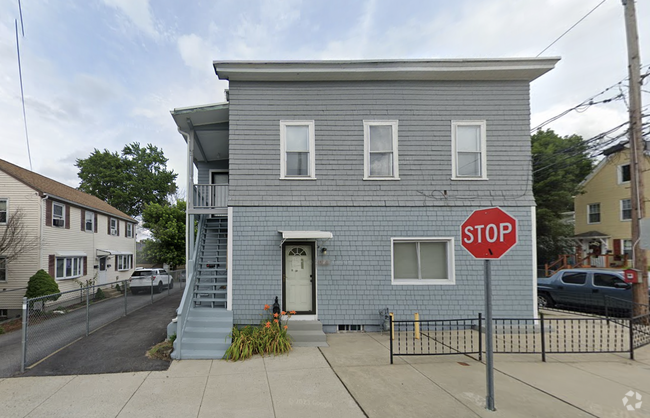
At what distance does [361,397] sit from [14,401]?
4923 mm

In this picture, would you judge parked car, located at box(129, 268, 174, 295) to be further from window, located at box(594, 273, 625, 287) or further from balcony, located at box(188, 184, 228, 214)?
window, located at box(594, 273, 625, 287)

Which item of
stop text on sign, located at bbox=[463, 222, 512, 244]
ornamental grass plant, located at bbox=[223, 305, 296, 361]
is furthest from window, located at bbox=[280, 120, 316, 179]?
stop text on sign, located at bbox=[463, 222, 512, 244]

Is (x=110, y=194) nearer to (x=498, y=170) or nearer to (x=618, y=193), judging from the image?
(x=498, y=170)

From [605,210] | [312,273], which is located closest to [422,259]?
[312,273]

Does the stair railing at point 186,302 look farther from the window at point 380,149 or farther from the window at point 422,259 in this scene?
the window at point 380,149

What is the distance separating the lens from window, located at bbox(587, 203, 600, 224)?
21.5 meters

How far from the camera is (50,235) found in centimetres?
1582

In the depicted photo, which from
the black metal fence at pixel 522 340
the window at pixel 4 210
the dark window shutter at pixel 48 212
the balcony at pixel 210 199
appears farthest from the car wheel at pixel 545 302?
the window at pixel 4 210

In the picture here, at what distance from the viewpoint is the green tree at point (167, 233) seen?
22.0 metres

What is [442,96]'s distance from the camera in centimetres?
820

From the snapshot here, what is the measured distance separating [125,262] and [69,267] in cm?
809

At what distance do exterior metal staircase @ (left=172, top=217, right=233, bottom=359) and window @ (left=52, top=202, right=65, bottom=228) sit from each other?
12.4 metres

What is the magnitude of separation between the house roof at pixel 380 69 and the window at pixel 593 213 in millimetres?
19183

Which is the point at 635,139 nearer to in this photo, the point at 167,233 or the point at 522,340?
the point at 522,340
